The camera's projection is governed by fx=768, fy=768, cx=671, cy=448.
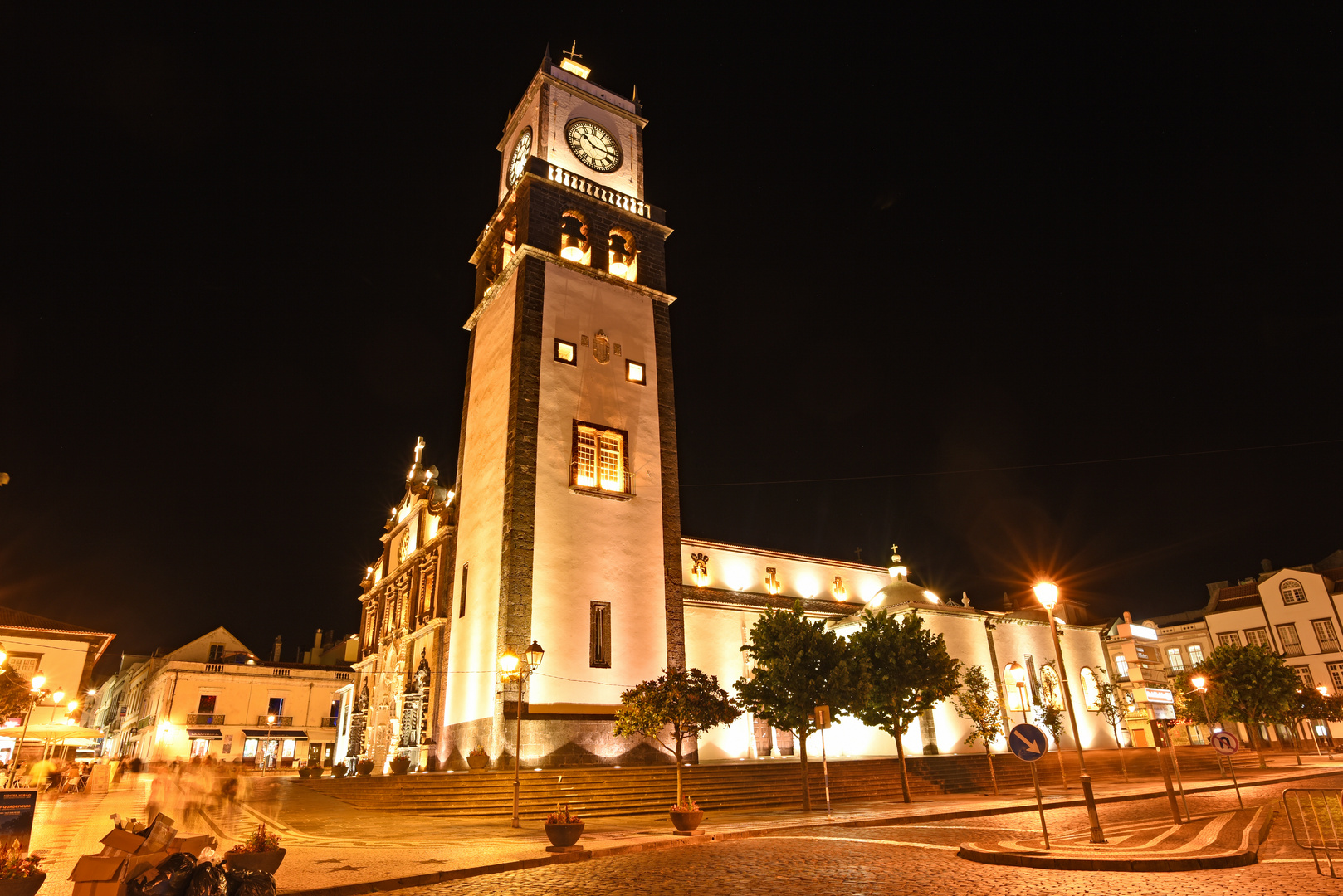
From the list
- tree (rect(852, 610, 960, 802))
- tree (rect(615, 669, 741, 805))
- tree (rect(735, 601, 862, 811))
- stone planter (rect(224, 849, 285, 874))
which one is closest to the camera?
stone planter (rect(224, 849, 285, 874))

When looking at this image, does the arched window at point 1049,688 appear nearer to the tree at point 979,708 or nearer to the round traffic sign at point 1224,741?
the tree at point 979,708

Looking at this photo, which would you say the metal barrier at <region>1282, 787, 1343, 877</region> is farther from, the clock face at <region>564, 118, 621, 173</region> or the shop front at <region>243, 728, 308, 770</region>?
the shop front at <region>243, 728, 308, 770</region>

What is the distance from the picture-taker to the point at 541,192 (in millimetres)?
35812

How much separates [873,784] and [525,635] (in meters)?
13.4

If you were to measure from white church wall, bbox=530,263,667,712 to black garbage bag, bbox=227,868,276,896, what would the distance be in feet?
63.4

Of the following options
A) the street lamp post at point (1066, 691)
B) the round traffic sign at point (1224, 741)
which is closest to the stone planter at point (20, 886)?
the street lamp post at point (1066, 691)

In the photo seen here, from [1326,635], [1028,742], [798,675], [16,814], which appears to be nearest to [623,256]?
[798,675]

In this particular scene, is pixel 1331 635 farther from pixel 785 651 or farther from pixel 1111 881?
pixel 1111 881

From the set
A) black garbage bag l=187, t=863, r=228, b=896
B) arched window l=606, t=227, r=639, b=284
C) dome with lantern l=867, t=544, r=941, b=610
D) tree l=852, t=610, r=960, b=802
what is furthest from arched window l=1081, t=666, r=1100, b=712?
black garbage bag l=187, t=863, r=228, b=896

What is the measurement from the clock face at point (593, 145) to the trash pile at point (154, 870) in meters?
36.1

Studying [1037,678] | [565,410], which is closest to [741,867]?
[565,410]

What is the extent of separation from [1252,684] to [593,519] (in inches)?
1445

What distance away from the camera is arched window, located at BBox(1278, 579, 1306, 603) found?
57.1 m

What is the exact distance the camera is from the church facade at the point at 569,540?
93.7 feet
